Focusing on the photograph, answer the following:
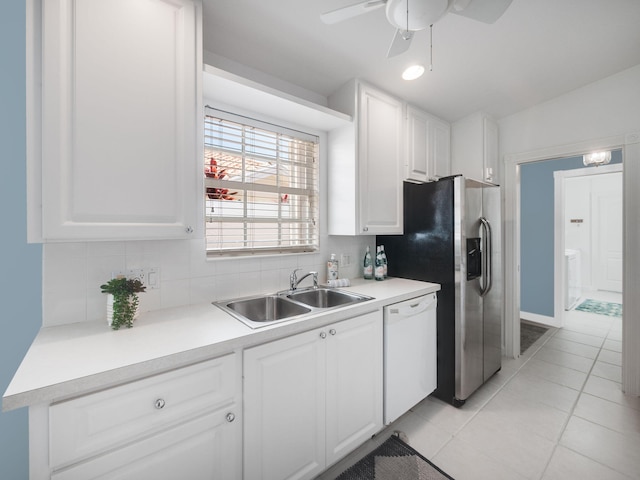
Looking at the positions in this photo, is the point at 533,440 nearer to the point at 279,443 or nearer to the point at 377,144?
the point at 279,443

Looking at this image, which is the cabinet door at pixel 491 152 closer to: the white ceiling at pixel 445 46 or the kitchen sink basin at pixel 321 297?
the white ceiling at pixel 445 46

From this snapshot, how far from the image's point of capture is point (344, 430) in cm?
154

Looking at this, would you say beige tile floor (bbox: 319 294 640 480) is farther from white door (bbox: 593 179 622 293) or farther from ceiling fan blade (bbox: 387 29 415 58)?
white door (bbox: 593 179 622 293)

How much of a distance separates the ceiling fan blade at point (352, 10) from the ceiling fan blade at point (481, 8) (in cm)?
31

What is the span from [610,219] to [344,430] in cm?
665

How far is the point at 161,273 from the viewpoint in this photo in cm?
154

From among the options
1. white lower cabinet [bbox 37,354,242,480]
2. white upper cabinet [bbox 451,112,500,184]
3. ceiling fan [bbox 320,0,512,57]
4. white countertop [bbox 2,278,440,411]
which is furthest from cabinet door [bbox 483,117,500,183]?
white lower cabinet [bbox 37,354,242,480]

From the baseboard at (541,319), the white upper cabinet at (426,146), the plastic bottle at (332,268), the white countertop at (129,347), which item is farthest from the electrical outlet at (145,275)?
the baseboard at (541,319)

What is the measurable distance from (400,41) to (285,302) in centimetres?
158

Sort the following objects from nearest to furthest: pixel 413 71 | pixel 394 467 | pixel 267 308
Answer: pixel 394 467
pixel 413 71
pixel 267 308

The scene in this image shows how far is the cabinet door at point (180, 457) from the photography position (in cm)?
88

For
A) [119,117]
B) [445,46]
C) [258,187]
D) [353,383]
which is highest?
[445,46]

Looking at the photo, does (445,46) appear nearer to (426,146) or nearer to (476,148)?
(426,146)

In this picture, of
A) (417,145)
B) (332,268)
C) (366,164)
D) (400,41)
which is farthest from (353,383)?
(417,145)
